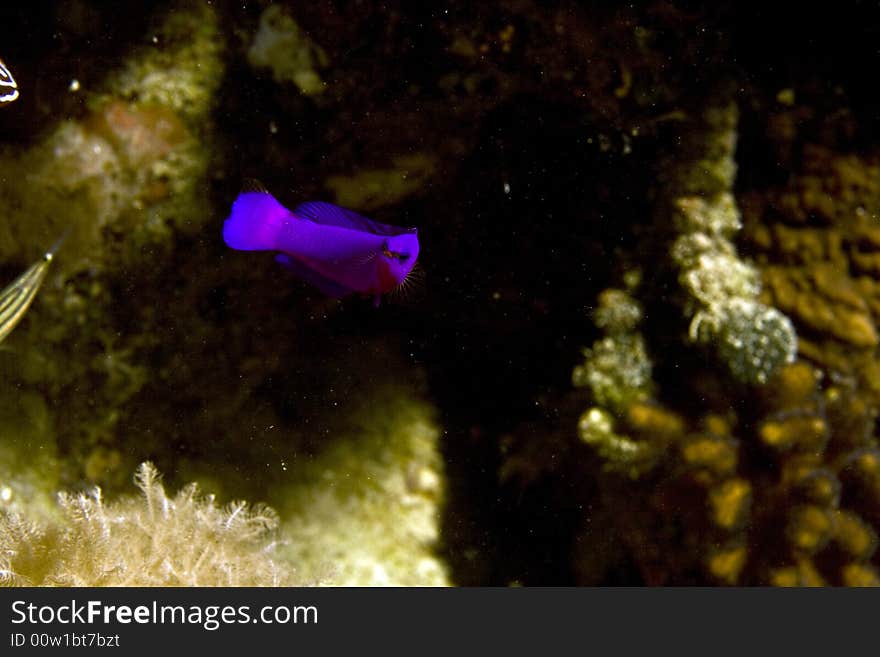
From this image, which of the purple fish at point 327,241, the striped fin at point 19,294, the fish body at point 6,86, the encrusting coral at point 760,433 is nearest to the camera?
the purple fish at point 327,241

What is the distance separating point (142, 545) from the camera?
289 cm

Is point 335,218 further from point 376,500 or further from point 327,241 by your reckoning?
point 376,500

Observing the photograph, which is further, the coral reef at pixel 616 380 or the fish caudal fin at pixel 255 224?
the coral reef at pixel 616 380

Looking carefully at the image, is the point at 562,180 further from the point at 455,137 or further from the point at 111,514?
the point at 111,514

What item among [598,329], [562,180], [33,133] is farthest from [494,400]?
[33,133]

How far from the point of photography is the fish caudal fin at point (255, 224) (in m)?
2.10

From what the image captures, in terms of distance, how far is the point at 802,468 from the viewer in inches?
112

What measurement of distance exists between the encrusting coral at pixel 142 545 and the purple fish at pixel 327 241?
4.78ft

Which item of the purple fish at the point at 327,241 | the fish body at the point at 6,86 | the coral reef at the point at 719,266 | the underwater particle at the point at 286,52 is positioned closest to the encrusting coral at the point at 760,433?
the coral reef at the point at 719,266

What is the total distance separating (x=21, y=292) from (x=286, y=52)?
153cm

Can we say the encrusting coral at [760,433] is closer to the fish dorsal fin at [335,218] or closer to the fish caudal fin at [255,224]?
the fish dorsal fin at [335,218]

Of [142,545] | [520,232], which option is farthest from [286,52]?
[142,545]

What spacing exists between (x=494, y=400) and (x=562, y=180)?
1.35 m

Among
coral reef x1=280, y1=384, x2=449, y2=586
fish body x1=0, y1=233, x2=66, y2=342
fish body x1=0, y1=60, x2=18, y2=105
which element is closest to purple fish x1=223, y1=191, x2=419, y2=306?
fish body x1=0, y1=60, x2=18, y2=105
